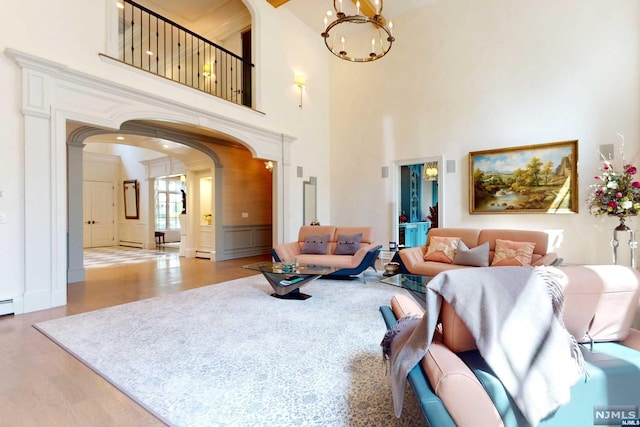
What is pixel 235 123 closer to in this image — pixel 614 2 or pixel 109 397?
pixel 109 397

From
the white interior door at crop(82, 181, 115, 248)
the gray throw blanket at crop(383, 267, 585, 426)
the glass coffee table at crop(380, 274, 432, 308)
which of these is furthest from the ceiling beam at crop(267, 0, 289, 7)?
the white interior door at crop(82, 181, 115, 248)

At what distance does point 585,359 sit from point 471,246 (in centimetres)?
368

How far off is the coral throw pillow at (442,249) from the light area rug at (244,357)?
1.24m

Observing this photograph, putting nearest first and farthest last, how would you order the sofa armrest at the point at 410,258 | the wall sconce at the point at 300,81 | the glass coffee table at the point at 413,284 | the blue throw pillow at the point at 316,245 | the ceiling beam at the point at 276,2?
the glass coffee table at the point at 413,284 < the sofa armrest at the point at 410,258 < the blue throw pillow at the point at 316,245 < the ceiling beam at the point at 276,2 < the wall sconce at the point at 300,81

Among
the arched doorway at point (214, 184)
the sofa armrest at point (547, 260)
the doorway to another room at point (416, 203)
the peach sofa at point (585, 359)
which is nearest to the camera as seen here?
the peach sofa at point (585, 359)

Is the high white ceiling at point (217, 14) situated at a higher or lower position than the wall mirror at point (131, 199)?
higher

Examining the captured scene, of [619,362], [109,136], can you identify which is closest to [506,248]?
[619,362]

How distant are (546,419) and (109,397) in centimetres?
228

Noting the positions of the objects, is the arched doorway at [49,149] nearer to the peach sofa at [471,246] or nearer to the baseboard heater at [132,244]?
the peach sofa at [471,246]

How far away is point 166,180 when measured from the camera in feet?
37.8

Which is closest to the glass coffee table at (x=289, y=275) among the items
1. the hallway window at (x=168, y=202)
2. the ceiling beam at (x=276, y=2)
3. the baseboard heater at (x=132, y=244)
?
the ceiling beam at (x=276, y=2)

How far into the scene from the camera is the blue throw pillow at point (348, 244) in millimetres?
5277

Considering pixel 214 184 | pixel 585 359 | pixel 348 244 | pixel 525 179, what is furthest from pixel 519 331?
pixel 214 184

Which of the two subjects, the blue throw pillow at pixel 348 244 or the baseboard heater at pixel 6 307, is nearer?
the baseboard heater at pixel 6 307
